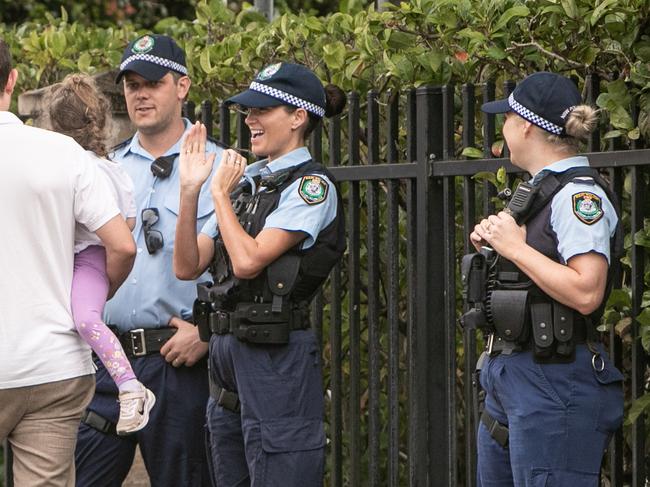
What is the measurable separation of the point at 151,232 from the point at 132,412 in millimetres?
974

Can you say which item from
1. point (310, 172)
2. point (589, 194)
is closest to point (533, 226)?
point (589, 194)

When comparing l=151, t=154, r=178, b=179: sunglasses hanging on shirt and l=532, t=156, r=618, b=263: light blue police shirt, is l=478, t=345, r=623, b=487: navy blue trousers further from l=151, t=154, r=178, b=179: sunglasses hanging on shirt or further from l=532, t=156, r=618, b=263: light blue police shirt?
l=151, t=154, r=178, b=179: sunglasses hanging on shirt

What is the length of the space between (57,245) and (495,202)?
1.52 meters

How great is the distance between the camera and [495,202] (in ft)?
15.0

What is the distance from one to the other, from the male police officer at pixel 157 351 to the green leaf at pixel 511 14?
1.16 m

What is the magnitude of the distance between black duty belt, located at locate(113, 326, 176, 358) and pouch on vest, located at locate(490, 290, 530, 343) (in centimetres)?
140

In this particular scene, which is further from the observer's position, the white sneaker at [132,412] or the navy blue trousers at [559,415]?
the white sneaker at [132,412]

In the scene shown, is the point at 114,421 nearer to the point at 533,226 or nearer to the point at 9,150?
the point at 9,150

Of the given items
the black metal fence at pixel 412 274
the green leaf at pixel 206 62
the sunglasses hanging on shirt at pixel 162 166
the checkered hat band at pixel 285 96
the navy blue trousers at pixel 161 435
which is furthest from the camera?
the green leaf at pixel 206 62

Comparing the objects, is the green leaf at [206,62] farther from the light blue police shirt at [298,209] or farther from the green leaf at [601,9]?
the green leaf at [601,9]

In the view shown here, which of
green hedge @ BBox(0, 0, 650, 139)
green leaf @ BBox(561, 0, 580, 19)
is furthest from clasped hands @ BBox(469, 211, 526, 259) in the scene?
green leaf @ BBox(561, 0, 580, 19)

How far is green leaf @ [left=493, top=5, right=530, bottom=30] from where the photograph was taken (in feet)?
14.4

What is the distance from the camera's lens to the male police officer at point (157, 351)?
4.80 meters

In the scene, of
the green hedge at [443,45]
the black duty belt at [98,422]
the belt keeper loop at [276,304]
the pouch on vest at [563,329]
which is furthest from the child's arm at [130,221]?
the pouch on vest at [563,329]
